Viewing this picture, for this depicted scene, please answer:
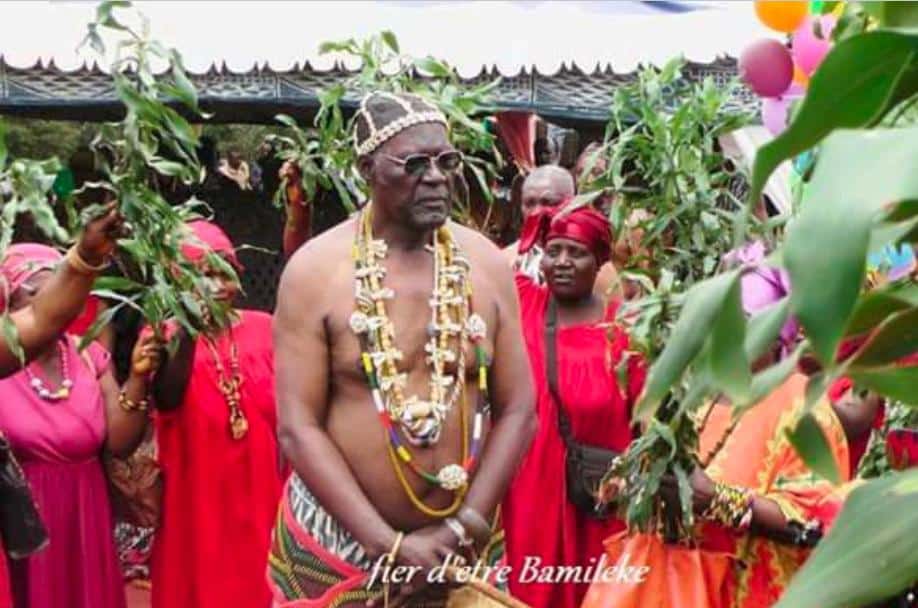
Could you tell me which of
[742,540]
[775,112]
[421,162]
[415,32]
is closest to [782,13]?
[775,112]

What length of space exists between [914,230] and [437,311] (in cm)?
328

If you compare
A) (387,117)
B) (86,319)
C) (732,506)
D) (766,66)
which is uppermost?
(766,66)

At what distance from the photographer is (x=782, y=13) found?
10.9 feet

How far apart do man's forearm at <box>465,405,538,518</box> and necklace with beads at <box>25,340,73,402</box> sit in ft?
5.69

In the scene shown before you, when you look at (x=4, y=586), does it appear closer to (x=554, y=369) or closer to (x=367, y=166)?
(x=367, y=166)

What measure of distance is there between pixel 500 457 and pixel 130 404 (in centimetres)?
176

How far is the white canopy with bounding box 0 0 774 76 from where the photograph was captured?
7.93m

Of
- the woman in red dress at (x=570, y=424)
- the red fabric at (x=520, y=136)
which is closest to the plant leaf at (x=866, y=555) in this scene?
the woman in red dress at (x=570, y=424)

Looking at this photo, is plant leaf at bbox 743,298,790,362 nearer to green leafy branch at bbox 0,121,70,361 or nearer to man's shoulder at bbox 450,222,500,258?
green leafy branch at bbox 0,121,70,361

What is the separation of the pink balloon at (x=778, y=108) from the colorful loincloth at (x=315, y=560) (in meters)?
1.67

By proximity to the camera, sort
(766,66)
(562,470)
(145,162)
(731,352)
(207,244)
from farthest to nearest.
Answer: (562,470), (207,244), (145,162), (766,66), (731,352)

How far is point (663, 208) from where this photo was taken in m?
5.16

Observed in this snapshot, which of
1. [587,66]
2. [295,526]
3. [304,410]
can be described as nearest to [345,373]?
[304,410]

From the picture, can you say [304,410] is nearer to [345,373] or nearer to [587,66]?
[345,373]
